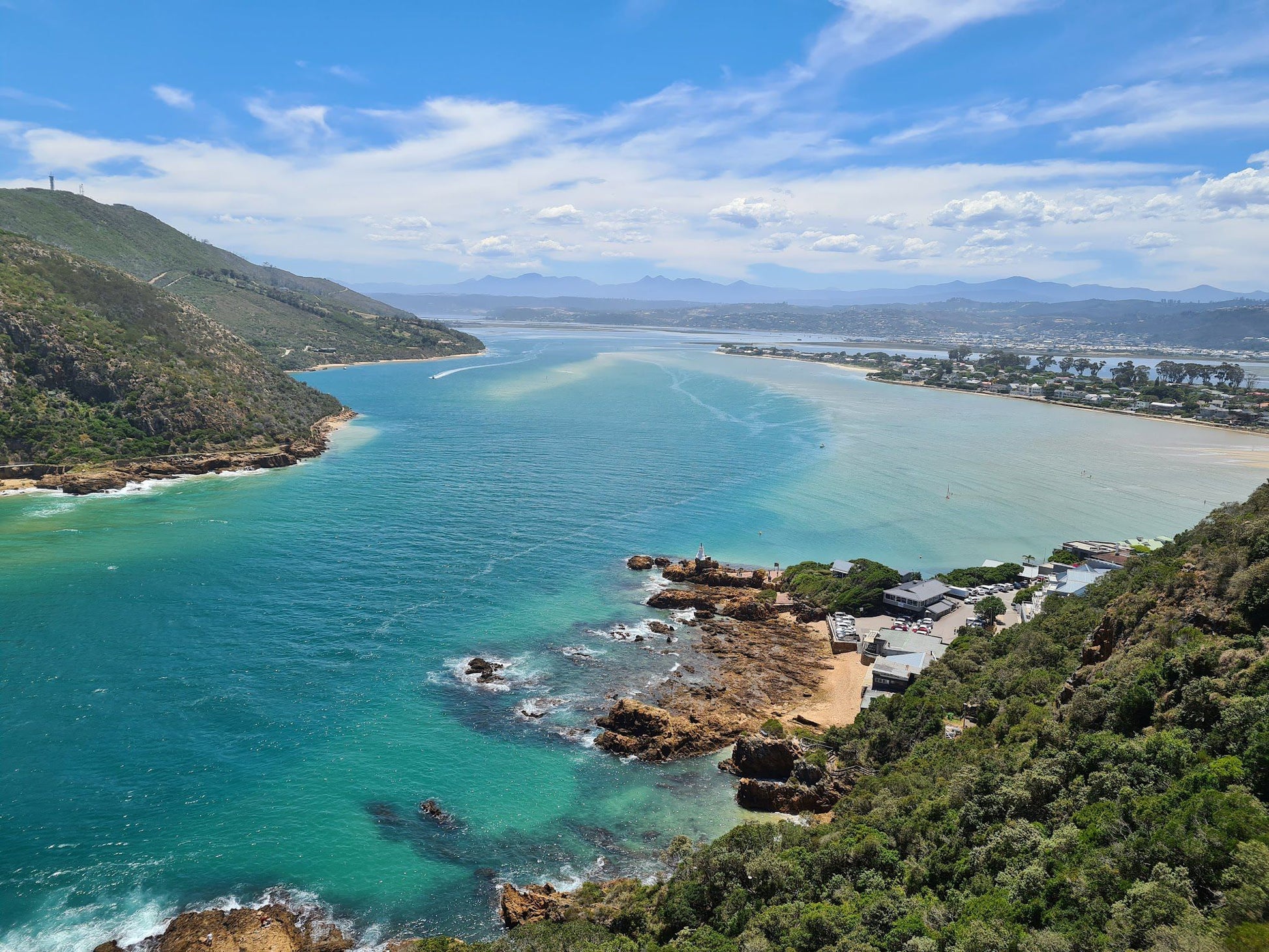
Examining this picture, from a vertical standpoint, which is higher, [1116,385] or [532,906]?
[1116,385]

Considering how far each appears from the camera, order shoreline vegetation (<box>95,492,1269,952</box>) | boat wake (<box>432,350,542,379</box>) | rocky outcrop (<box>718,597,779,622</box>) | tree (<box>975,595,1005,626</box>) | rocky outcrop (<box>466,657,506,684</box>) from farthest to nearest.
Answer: boat wake (<box>432,350,542,379</box>) < rocky outcrop (<box>718,597,779,622</box>) < tree (<box>975,595,1005,626</box>) < rocky outcrop (<box>466,657,506,684</box>) < shoreline vegetation (<box>95,492,1269,952</box>)

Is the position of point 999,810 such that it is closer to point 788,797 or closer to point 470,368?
point 788,797

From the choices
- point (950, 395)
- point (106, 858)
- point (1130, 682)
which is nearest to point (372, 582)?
point (106, 858)

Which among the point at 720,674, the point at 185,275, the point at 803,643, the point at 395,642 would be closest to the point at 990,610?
the point at 803,643

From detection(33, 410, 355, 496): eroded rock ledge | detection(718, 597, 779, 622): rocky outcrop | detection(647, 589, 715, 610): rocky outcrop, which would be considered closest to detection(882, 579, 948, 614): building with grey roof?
detection(718, 597, 779, 622): rocky outcrop

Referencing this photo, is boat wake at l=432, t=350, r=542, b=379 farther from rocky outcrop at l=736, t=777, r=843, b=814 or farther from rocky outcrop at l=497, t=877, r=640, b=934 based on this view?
rocky outcrop at l=497, t=877, r=640, b=934

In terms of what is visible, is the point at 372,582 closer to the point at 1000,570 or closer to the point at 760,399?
A: the point at 1000,570
